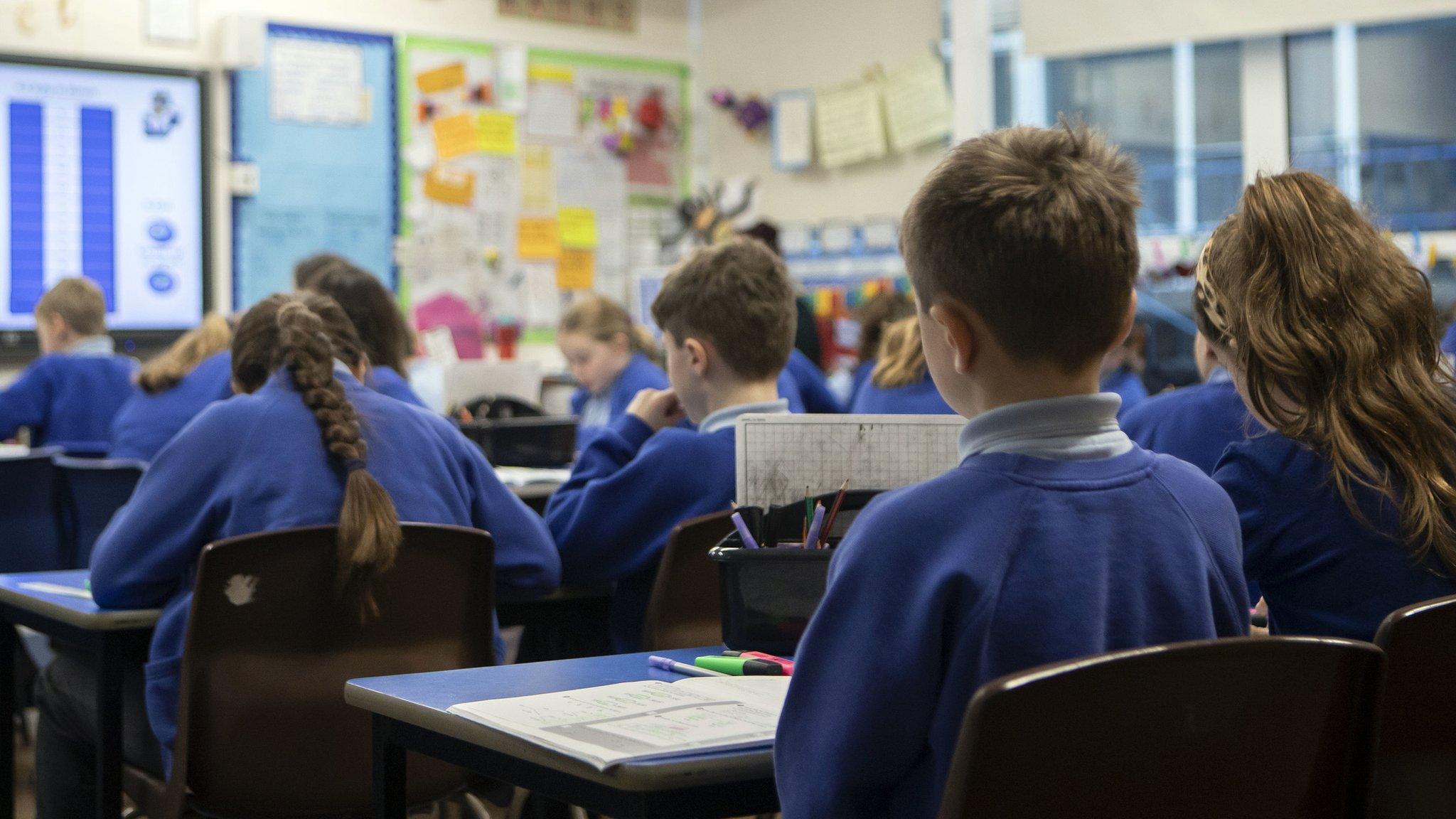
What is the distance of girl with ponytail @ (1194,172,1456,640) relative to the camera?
4.56ft

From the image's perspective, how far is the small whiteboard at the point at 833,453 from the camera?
1.58 metres

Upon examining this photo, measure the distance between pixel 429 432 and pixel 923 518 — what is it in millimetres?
1223

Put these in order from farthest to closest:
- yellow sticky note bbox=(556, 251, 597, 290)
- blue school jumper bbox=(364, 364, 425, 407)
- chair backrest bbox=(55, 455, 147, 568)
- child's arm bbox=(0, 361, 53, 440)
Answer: yellow sticky note bbox=(556, 251, 597, 290), child's arm bbox=(0, 361, 53, 440), chair backrest bbox=(55, 455, 147, 568), blue school jumper bbox=(364, 364, 425, 407)

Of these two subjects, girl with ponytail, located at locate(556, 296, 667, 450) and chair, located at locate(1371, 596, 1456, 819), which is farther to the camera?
girl with ponytail, located at locate(556, 296, 667, 450)

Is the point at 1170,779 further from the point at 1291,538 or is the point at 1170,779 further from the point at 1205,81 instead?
the point at 1205,81

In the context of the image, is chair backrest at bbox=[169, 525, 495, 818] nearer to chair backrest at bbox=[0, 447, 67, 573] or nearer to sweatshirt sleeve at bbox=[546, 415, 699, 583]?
sweatshirt sleeve at bbox=[546, 415, 699, 583]

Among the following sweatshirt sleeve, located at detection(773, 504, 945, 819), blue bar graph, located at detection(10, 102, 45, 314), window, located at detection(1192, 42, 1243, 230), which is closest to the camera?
sweatshirt sleeve, located at detection(773, 504, 945, 819)

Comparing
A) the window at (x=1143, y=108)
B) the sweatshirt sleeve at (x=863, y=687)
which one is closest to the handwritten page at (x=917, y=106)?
the window at (x=1143, y=108)

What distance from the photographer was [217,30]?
5684mm

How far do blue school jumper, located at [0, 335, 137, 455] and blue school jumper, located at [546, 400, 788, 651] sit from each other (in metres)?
2.83

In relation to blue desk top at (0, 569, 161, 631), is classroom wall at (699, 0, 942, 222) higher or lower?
higher

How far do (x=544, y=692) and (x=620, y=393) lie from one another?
296 cm

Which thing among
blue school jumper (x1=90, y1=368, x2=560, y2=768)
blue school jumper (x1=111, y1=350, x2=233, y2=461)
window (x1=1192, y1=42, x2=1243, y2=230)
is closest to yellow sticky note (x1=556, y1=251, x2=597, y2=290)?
window (x1=1192, y1=42, x2=1243, y2=230)

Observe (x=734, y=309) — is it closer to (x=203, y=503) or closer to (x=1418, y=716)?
(x=203, y=503)
